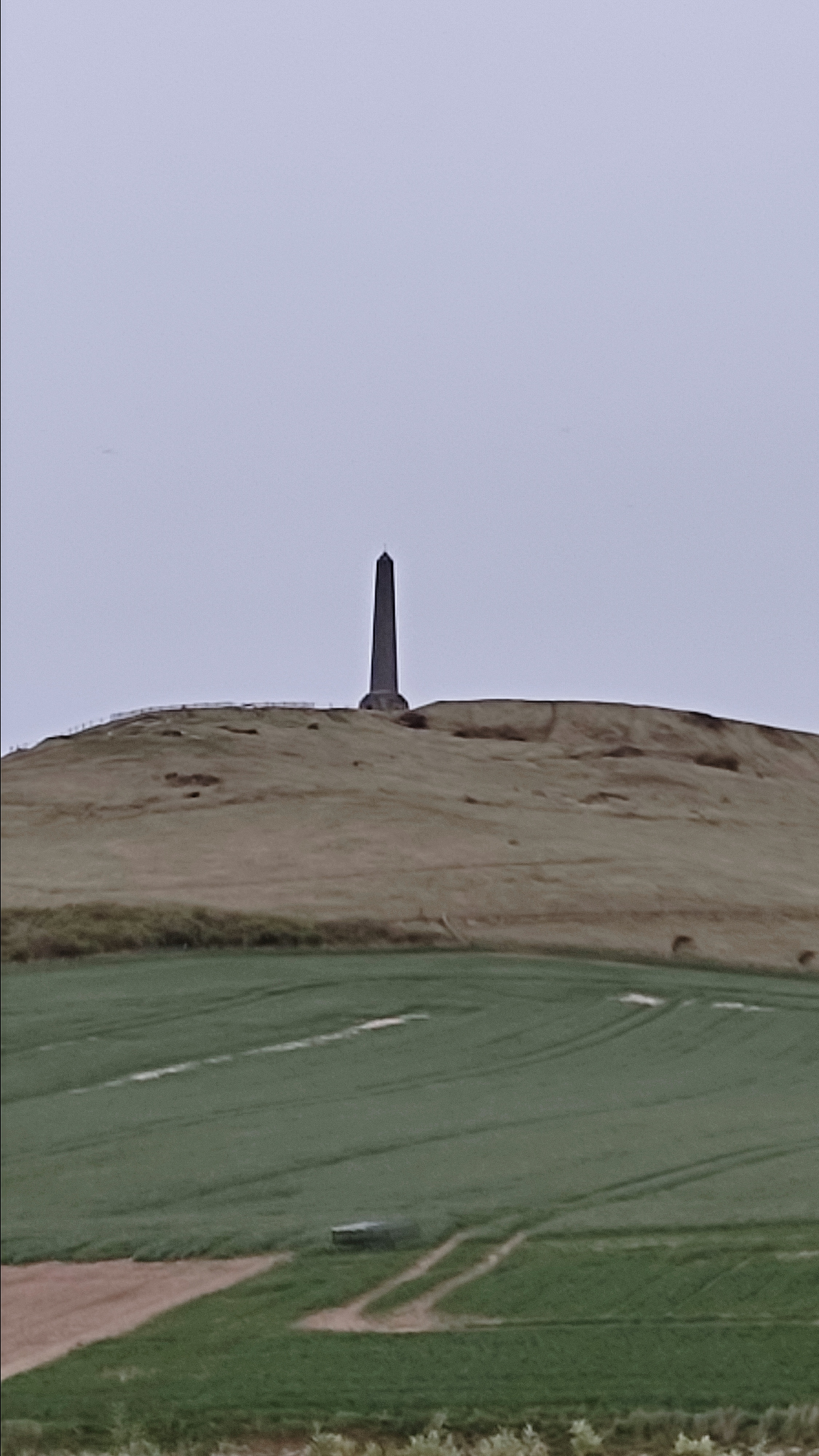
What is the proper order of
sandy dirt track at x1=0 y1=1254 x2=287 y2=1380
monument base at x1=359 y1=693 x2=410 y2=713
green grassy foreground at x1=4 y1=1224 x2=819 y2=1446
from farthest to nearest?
monument base at x1=359 y1=693 x2=410 y2=713 < green grassy foreground at x1=4 y1=1224 x2=819 y2=1446 < sandy dirt track at x1=0 y1=1254 x2=287 y2=1380

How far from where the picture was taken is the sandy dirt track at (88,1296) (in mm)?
1767

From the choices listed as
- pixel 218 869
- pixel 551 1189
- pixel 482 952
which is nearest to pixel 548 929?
pixel 482 952

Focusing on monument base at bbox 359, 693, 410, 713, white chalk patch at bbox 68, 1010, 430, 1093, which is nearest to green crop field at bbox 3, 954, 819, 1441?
white chalk patch at bbox 68, 1010, 430, 1093

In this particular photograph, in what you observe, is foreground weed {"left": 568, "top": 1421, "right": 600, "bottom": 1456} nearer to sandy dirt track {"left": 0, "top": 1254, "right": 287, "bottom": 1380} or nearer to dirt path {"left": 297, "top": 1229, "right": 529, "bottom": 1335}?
dirt path {"left": 297, "top": 1229, "right": 529, "bottom": 1335}

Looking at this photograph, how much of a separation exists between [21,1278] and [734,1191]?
127 centimetres

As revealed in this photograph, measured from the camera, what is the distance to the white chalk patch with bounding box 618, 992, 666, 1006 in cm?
256

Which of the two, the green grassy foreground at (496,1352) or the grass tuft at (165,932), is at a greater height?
the grass tuft at (165,932)

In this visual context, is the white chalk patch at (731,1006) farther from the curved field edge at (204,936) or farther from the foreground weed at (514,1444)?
the foreground weed at (514,1444)

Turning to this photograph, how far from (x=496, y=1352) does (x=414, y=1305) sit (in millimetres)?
236

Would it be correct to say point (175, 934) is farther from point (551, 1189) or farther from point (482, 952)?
point (551, 1189)

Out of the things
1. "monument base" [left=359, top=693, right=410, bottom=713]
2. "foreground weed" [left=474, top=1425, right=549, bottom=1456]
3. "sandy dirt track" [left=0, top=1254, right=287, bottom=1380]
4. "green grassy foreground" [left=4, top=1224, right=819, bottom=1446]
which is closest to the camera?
"sandy dirt track" [left=0, top=1254, right=287, bottom=1380]

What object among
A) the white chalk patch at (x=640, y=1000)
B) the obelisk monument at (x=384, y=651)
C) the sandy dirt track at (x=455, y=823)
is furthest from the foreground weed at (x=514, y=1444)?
the obelisk monument at (x=384, y=651)

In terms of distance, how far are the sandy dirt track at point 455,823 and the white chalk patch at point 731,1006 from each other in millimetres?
77

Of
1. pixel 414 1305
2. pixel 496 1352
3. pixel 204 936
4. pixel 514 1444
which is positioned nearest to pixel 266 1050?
pixel 204 936
